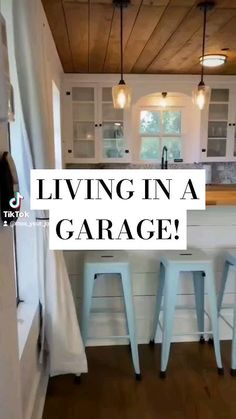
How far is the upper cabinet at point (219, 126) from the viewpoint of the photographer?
4121mm

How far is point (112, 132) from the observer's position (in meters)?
4.08

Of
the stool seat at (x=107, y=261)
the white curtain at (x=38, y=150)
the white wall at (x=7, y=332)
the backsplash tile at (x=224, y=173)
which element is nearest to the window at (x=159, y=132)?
the backsplash tile at (x=224, y=173)

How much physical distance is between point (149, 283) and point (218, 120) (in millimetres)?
2606

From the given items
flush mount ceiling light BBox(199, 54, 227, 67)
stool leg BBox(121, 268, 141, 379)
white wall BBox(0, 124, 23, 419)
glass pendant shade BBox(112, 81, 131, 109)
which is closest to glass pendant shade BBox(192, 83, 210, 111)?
glass pendant shade BBox(112, 81, 131, 109)

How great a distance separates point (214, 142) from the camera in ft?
13.7

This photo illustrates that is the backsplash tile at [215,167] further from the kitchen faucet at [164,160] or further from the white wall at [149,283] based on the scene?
the white wall at [149,283]

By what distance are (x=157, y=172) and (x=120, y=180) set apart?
0.81ft

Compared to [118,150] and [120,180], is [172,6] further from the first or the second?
[118,150]

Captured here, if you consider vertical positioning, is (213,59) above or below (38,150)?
above

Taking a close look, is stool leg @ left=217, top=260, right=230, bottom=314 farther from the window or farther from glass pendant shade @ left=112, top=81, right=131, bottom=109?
the window

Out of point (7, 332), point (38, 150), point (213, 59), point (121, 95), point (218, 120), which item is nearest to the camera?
point (7, 332)

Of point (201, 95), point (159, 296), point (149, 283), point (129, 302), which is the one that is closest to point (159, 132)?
point (201, 95)

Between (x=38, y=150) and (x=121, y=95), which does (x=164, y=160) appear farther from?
(x=38, y=150)

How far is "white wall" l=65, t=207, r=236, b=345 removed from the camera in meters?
2.25
